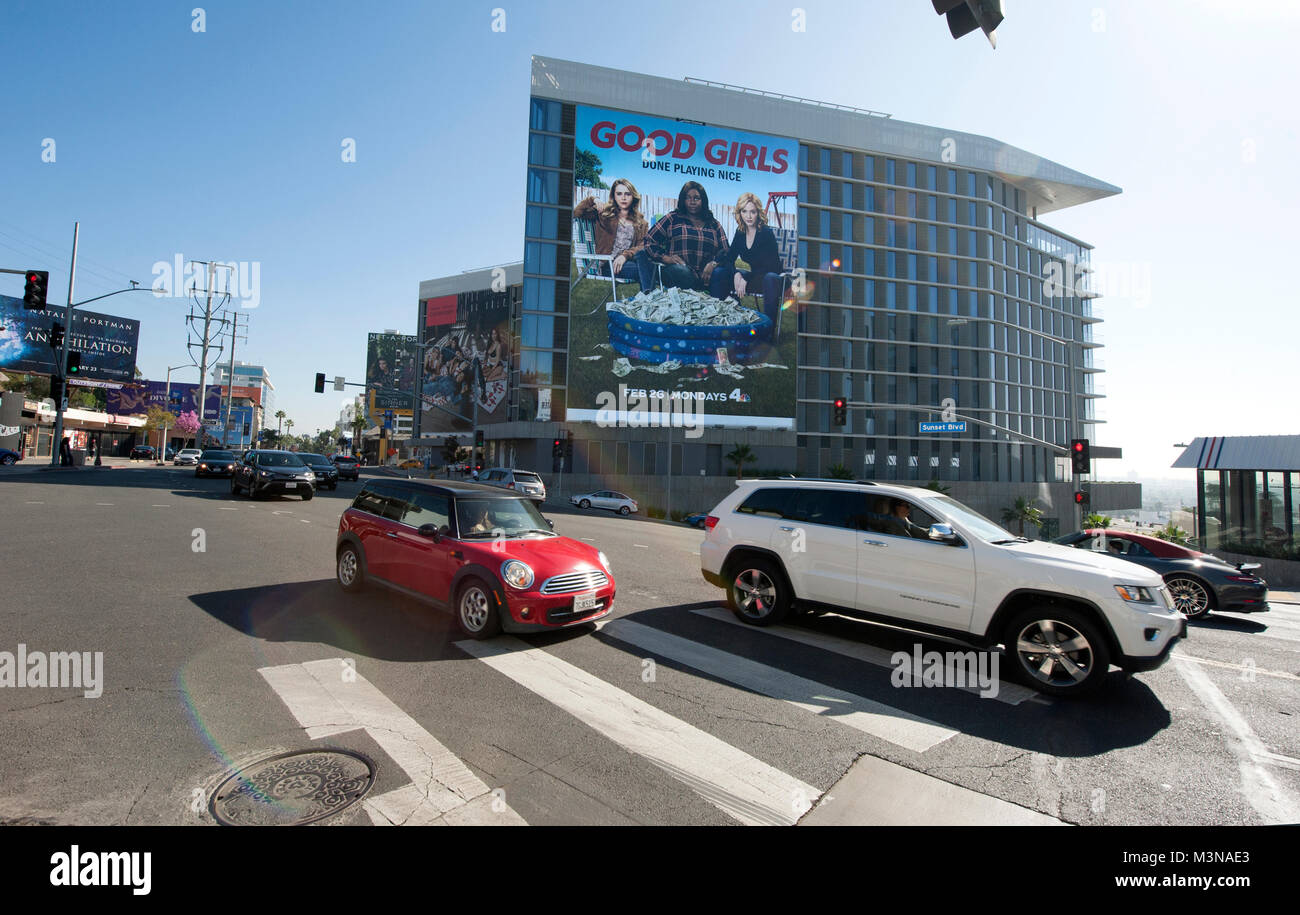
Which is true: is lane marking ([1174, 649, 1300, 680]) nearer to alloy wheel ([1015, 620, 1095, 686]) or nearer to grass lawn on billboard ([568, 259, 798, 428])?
alloy wheel ([1015, 620, 1095, 686])

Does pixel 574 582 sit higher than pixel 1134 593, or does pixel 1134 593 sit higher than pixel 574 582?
pixel 1134 593

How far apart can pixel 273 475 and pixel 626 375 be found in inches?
1373

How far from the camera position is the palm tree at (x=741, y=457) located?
177 feet

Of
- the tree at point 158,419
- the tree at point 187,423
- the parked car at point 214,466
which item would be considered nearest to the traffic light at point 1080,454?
the parked car at point 214,466

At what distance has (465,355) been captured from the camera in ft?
299

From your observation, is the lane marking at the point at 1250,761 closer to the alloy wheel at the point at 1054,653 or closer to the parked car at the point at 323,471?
the alloy wheel at the point at 1054,653

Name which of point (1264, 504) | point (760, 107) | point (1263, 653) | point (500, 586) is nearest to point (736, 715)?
point (500, 586)

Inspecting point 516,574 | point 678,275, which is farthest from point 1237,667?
point 678,275

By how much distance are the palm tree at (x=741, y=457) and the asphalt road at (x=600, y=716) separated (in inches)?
1802

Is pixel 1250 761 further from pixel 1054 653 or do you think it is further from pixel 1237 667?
pixel 1237 667

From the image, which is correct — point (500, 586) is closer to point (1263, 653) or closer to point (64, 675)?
point (64, 675)

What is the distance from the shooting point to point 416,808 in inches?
130

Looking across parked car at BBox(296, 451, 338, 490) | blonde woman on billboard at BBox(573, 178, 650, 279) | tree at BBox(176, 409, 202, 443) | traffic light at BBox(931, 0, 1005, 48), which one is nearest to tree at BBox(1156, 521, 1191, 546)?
traffic light at BBox(931, 0, 1005, 48)
